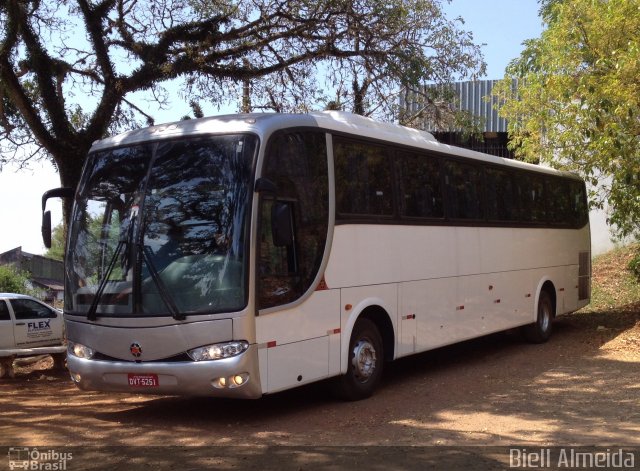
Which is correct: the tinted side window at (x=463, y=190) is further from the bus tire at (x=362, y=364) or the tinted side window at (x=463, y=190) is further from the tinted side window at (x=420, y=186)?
the bus tire at (x=362, y=364)

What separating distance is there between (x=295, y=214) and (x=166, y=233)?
4.63 ft

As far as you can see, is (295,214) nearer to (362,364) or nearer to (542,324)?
(362,364)

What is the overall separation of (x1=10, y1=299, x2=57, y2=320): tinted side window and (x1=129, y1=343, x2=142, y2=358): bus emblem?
9163 millimetres

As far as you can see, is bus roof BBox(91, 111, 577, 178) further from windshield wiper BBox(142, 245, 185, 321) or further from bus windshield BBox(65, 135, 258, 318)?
windshield wiper BBox(142, 245, 185, 321)

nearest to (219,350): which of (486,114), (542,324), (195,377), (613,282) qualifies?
(195,377)

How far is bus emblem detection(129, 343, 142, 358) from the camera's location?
7553 millimetres

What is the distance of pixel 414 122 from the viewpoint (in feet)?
60.6

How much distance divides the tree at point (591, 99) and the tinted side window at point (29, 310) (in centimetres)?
1089

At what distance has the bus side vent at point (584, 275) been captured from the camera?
53.5 ft

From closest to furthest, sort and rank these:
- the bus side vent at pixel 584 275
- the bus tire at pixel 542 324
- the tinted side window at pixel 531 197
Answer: the tinted side window at pixel 531 197
the bus tire at pixel 542 324
the bus side vent at pixel 584 275

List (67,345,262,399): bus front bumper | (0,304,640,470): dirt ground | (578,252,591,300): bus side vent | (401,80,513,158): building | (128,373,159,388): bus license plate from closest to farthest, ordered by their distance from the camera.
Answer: (0,304,640,470): dirt ground < (67,345,262,399): bus front bumper < (128,373,159,388): bus license plate < (578,252,591,300): bus side vent < (401,80,513,158): building

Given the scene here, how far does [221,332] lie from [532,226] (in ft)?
28.2

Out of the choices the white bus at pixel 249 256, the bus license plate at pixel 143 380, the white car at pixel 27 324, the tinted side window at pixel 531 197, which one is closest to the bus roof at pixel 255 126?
the white bus at pixel 249 256

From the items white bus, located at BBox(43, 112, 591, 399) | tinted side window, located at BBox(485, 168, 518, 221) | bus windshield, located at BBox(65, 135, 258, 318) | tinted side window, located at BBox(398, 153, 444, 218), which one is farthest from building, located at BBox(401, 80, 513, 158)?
bus windshield, located at BBox(65, 135, 258, 318)
